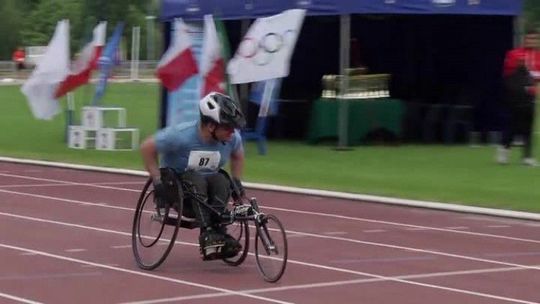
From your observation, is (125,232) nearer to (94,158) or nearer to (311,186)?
(311,186)

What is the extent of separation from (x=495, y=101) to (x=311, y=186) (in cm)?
1016

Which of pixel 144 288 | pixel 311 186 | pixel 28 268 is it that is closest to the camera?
pixel 144 288

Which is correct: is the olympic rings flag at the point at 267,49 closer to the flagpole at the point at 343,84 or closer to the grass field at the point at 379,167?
the flagpole at the point at 343,84

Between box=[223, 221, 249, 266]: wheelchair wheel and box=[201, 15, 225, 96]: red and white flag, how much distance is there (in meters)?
11.9

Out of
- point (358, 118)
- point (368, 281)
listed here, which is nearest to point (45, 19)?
point (358, 118)

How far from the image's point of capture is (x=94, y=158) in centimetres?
2405

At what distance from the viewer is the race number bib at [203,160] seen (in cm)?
1091

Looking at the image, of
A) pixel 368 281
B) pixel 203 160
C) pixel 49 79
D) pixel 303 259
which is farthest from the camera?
pixel 49 79

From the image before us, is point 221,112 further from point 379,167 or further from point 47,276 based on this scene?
point 379,167

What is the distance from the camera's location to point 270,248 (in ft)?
34.3

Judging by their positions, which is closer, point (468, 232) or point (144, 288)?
point (144, 288)

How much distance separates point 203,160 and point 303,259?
1.69 metres

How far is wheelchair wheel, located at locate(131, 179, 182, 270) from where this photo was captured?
11.2 metres

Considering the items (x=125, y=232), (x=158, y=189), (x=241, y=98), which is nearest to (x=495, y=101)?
(x=241, y=98)
